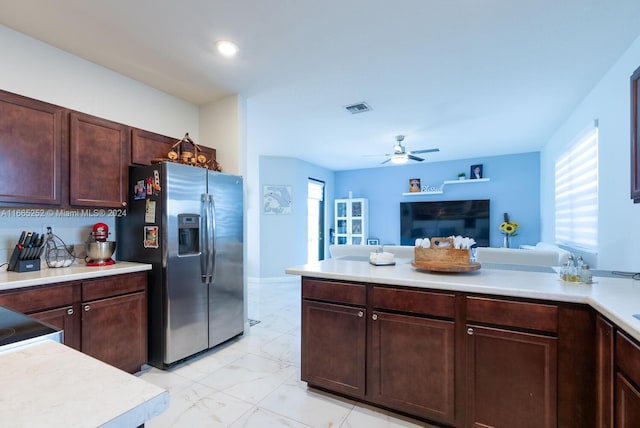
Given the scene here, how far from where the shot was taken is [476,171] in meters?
6.20

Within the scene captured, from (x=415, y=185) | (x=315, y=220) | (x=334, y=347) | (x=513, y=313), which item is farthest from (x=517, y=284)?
(x=315, y=220)

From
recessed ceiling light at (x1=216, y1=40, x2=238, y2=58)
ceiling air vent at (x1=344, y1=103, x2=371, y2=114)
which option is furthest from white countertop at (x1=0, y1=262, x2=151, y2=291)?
ceiling air vent at (x1=344, y1=103, x2=371, y2=114)

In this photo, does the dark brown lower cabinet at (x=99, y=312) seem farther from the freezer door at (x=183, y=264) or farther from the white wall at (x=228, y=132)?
the white wall at (x=228, y=132)

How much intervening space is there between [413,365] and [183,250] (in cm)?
205

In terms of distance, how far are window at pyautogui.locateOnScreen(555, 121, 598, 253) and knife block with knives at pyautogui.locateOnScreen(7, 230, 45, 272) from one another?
472 cm

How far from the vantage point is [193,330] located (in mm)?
2656

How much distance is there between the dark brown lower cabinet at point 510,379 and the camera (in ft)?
4.94

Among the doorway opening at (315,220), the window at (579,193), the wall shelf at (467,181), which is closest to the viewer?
the window at (579,193)

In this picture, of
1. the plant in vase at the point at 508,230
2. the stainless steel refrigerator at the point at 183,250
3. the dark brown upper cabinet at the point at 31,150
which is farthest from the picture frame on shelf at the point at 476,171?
the dark brown upper cabinet at the point at 31,150

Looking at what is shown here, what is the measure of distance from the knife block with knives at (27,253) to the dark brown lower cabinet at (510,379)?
294 centimetres

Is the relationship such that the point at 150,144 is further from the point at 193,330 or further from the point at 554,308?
the point at 554,308

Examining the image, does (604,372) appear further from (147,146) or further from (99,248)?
(147,146)

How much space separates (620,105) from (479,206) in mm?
3950

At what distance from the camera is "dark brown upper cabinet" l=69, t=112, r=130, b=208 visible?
7.54 feet
